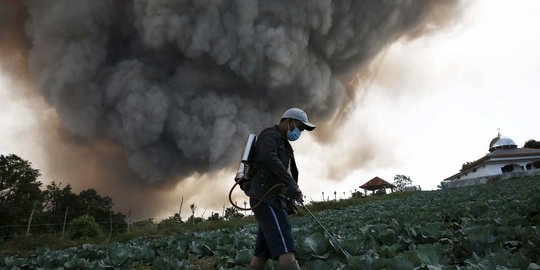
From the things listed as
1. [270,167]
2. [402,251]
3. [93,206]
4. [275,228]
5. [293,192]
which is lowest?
[402,251]

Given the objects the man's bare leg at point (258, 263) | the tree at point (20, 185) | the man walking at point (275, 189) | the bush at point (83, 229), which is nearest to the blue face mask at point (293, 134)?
the man walking at point (275, 189)

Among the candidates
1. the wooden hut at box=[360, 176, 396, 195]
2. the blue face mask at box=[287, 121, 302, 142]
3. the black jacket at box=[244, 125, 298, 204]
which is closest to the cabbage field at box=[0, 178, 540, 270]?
the black jacket at box=[244, 125, 298, 204]

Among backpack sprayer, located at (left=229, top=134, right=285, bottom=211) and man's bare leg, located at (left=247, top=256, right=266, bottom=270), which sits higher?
backpack sprayer, located at (left=229, top=134, right=285, bottom=211)

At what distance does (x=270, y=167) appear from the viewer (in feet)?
12.9

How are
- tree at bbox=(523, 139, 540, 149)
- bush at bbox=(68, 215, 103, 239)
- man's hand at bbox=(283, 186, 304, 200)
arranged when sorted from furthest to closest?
tree at bbox=(523, 139, 540, 149) → bush at bbox=(68, 215, 103, 239) → man's hand at bbox=(283, 186, 304, 200)

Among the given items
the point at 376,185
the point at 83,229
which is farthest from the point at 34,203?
the point at 376,185

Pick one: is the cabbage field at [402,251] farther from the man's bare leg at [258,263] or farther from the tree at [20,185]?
the tree at [20,185]

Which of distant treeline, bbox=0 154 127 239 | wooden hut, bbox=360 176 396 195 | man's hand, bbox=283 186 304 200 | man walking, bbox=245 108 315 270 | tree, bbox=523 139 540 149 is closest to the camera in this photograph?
man walking, bbox=245 108 315 270

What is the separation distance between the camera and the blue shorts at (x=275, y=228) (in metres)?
3.76

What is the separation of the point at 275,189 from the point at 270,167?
10.9 inches

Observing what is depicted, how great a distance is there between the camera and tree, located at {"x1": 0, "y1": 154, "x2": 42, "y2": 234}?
33600mm

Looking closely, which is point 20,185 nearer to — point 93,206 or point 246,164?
point 93,206

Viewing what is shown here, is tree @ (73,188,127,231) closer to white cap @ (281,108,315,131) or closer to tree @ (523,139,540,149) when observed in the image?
white cap @ (281,108,315,131)

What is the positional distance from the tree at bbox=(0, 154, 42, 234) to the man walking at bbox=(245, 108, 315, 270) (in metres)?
35.5
